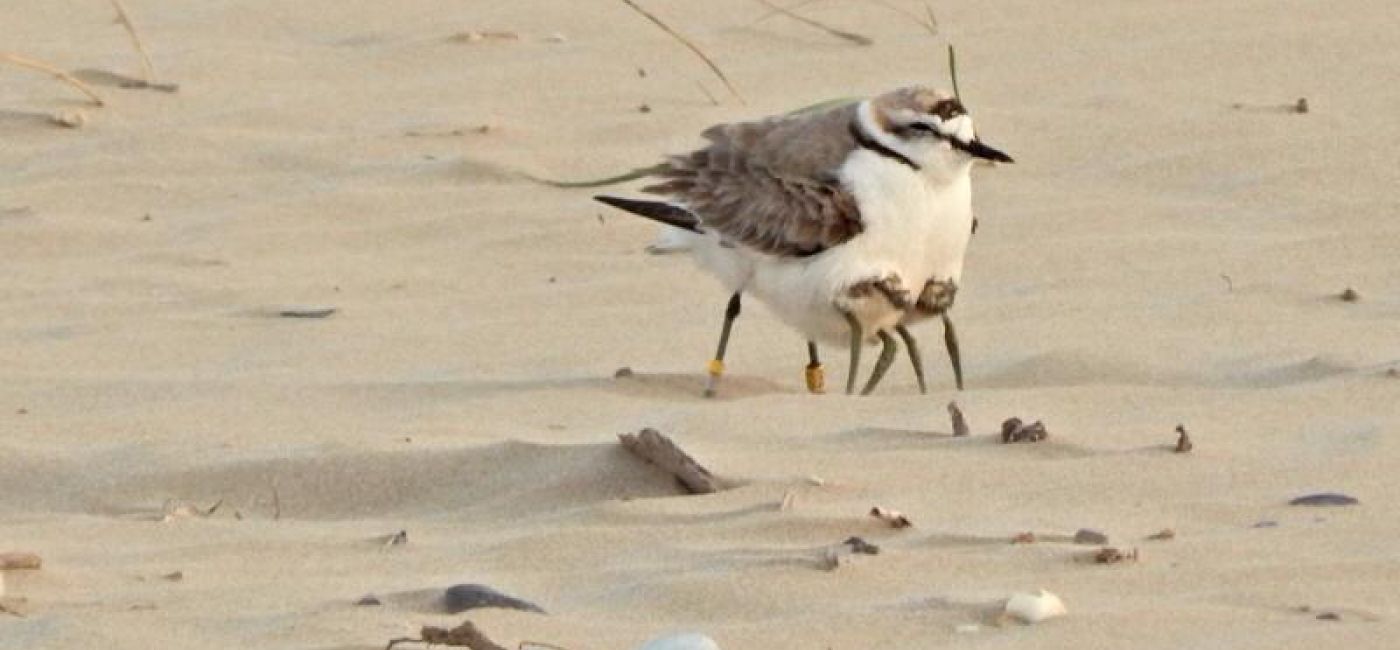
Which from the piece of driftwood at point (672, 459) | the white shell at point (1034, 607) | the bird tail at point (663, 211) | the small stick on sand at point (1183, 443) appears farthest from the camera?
the bird tail at point (663, 211)

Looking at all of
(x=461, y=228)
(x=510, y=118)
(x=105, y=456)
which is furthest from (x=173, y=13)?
(x=105, y=456)

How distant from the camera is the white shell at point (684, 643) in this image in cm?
432

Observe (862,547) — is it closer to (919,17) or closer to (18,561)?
(18,561)

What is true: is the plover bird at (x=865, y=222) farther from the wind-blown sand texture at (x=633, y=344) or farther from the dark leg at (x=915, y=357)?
the wind-blown sand texture at (x=633, y=344)

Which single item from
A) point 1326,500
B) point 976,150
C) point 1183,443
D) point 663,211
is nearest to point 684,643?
point 1326,500

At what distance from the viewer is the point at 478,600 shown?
487 centimetres

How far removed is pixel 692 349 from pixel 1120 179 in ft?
6.23

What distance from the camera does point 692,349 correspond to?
26.1 ft

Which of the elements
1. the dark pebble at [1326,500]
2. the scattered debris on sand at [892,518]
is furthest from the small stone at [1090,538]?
the dark pebble at [1326,500]

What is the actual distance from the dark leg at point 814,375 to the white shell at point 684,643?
3028 mm

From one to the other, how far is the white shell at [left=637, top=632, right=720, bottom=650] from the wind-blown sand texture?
191 millimetres

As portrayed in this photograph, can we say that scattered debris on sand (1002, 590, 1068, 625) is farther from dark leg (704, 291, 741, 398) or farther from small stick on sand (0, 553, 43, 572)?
dark leg (704, 291, 741, 398)

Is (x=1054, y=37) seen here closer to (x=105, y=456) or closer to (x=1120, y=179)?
(x=1120, y=179)

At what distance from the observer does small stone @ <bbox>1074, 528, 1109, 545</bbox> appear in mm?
5105
